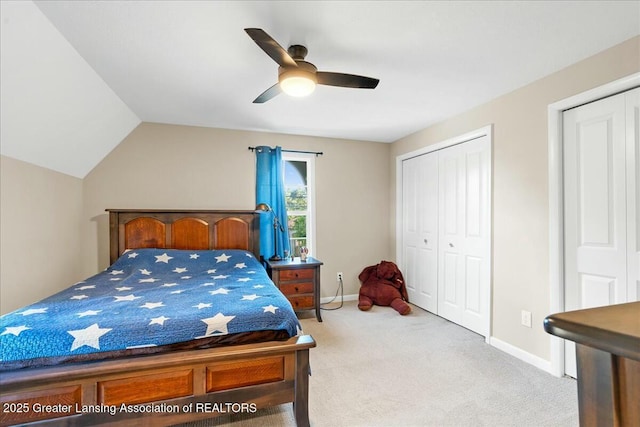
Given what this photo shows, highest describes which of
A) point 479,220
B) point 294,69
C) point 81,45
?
point 81,45

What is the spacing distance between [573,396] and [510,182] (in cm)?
159

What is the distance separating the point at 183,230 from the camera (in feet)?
10.8

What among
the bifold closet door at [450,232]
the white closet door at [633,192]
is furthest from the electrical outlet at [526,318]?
the white closet door at [633,192]

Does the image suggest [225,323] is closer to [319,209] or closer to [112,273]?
[112,273]

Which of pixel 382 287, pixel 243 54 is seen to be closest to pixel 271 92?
pixel 243 54

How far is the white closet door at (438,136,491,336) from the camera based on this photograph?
9.46 feet

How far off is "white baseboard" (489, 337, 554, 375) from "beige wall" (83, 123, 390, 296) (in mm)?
1861

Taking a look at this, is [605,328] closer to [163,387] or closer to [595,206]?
[163,387]

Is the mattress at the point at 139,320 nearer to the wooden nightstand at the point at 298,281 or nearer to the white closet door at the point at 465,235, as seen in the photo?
the wooden nightstand at the point at 298,281

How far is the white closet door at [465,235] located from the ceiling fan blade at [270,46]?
6.85 ft

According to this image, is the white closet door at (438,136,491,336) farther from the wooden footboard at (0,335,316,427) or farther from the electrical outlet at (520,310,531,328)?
the wooden footboard at (0,335,316,427)

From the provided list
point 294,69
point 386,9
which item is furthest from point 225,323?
point 386,9

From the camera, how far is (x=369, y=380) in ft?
7.15

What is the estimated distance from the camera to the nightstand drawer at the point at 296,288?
3333mm
